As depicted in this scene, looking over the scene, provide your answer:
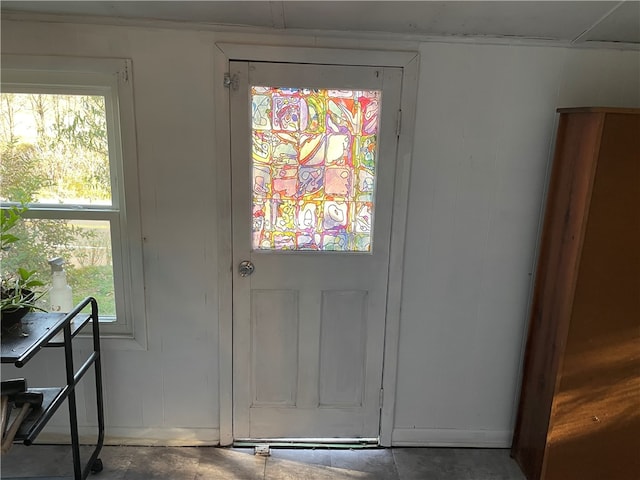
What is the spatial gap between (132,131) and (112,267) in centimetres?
63

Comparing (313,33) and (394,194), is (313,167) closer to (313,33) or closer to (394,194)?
(394,194)

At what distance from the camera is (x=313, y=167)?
196 cm

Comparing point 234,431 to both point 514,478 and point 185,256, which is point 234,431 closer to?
point 185,256

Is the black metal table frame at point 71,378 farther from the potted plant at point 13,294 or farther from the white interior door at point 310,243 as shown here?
the white interior door at point 310,243

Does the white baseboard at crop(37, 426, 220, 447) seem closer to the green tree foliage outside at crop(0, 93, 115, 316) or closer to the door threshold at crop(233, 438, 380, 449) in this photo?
the door threshold at crop(233, 438, 380, 449)

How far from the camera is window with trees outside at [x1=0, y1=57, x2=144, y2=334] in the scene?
1856mm

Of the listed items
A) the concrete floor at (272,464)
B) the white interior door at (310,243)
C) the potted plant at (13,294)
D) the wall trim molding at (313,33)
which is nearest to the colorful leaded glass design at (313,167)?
the white interior door at (310,243)

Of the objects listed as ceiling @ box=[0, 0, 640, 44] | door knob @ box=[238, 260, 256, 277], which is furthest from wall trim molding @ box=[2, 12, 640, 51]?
door knob @ box=[238, 260, 256, 277]

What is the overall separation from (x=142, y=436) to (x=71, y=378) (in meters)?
0.72

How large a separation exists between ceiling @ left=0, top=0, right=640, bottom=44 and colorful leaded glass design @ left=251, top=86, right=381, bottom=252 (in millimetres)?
275

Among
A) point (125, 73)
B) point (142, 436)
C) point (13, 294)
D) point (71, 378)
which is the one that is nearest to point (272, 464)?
point (142, 436)

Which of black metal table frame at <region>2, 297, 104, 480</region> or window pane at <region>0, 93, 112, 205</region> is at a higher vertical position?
window pane at <region>0, 93, 112, 205</region>

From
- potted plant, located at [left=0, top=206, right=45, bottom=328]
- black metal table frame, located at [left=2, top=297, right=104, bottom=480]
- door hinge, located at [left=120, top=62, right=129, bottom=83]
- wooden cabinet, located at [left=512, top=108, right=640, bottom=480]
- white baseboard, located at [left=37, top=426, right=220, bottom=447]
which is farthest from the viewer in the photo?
white baseboard, located at [left=37, top=426, right=220, bottom=447]

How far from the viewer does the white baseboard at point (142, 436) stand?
2.18m
